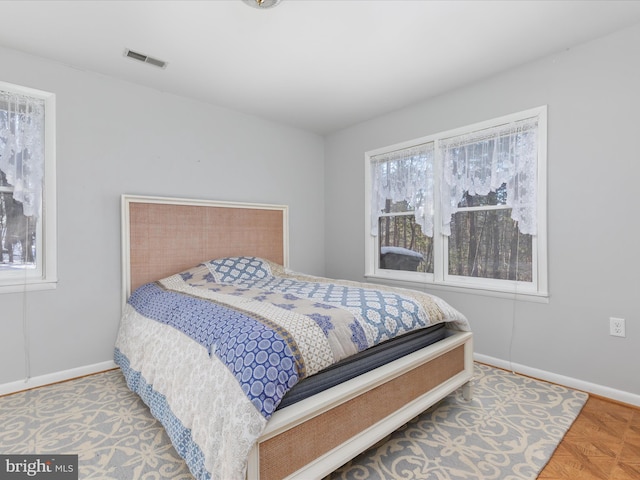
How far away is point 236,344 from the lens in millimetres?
1276

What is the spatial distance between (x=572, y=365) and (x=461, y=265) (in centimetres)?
104

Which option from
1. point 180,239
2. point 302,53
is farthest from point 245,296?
point 302,53

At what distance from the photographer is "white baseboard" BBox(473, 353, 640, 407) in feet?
6.70

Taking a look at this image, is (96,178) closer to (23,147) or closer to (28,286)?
(23,147)

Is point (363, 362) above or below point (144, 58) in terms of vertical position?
below

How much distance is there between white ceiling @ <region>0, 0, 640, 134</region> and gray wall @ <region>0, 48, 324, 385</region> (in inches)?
6.9

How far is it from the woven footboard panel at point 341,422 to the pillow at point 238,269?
161 centimetres

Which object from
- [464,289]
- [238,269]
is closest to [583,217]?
[464,289]

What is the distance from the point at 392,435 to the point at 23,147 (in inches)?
122

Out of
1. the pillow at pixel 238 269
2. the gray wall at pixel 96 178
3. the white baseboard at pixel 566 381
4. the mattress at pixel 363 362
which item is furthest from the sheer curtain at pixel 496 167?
the gray wall at pixel 96 178

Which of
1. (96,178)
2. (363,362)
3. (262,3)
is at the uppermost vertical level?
(262,3)

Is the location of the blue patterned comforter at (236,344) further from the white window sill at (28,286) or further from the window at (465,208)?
the window at (465,208)

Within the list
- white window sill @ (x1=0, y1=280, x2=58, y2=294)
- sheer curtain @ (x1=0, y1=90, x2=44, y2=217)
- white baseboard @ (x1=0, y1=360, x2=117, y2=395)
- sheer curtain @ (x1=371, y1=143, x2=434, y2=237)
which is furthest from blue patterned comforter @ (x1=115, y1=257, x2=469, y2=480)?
sheer curtain @ (x1=371, y1=143, x2=434, y2=237)

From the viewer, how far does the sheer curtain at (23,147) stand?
225 cm
